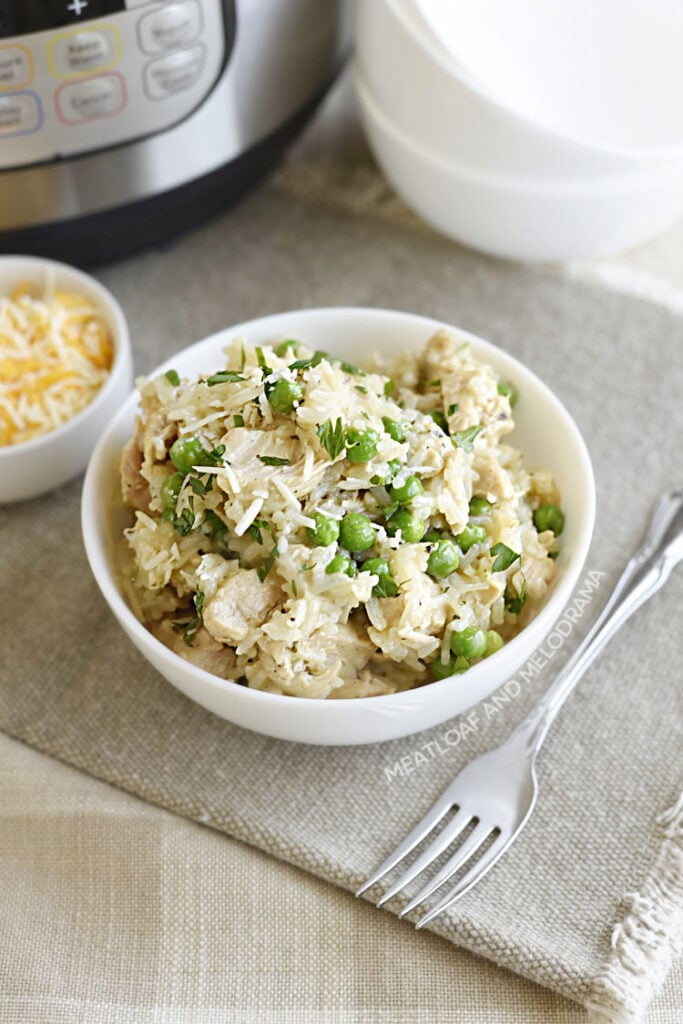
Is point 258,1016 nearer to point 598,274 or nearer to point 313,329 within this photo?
point 313,329

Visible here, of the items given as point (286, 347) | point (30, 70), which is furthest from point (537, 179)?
point (30, 70)

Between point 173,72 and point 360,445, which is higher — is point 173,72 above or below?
above

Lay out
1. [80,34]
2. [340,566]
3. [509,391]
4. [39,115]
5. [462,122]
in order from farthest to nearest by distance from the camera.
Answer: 1. [462,122]
2. [39,115]
3. [80,34]
4. [509,391]
5. [340,566]

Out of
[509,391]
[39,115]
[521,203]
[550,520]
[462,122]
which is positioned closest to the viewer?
[550,520]

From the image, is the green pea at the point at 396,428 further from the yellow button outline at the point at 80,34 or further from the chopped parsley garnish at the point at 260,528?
the yellow button outline at the point at 80,34

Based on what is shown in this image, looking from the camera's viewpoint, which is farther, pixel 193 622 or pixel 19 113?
pixel 19 113

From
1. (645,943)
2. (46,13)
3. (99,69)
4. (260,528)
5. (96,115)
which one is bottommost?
(645,943)

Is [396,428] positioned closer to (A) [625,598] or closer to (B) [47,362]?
(A) [625,598]

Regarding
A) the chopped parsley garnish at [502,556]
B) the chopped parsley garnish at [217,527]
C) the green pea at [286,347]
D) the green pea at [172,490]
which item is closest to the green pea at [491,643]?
the chopped parsley garnish at [502,556]
